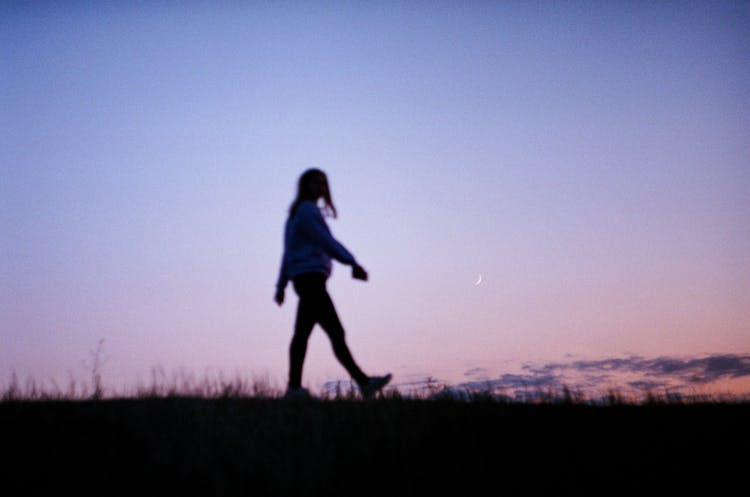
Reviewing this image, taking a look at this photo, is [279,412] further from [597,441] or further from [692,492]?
[692,492]

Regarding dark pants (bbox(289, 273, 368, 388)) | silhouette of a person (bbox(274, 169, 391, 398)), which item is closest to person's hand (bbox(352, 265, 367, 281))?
silhouette of a person (bbox(274, 169, 391, 398))

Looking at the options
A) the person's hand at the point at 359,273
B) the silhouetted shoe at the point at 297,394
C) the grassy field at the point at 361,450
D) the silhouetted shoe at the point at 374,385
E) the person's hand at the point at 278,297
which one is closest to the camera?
the grassy field at the point at 361,450

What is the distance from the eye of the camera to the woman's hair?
6.37 metres

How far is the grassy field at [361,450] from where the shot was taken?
3439 mm

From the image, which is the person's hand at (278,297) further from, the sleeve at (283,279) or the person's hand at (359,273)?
the person's hand at (359,273)

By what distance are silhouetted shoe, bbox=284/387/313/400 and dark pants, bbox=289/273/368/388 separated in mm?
66

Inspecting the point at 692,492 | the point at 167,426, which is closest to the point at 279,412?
the point at 167,426

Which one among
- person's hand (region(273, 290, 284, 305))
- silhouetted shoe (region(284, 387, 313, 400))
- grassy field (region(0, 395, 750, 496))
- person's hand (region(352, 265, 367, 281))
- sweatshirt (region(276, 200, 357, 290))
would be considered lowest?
grassy field (region(0, 395, 750, 496))

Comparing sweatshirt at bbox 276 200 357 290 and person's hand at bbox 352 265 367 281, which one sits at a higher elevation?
sweatshirt at bbox 276 200 357 290

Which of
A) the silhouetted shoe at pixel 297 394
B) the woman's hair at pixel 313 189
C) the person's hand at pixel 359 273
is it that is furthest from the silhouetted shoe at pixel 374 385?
the woman's hair at pixel 313 189

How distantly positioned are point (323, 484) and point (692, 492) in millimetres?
1973

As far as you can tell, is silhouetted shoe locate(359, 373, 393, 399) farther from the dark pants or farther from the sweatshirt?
the sweatshirt

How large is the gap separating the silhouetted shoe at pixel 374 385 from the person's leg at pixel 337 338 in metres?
0.05

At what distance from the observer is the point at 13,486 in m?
3.41
